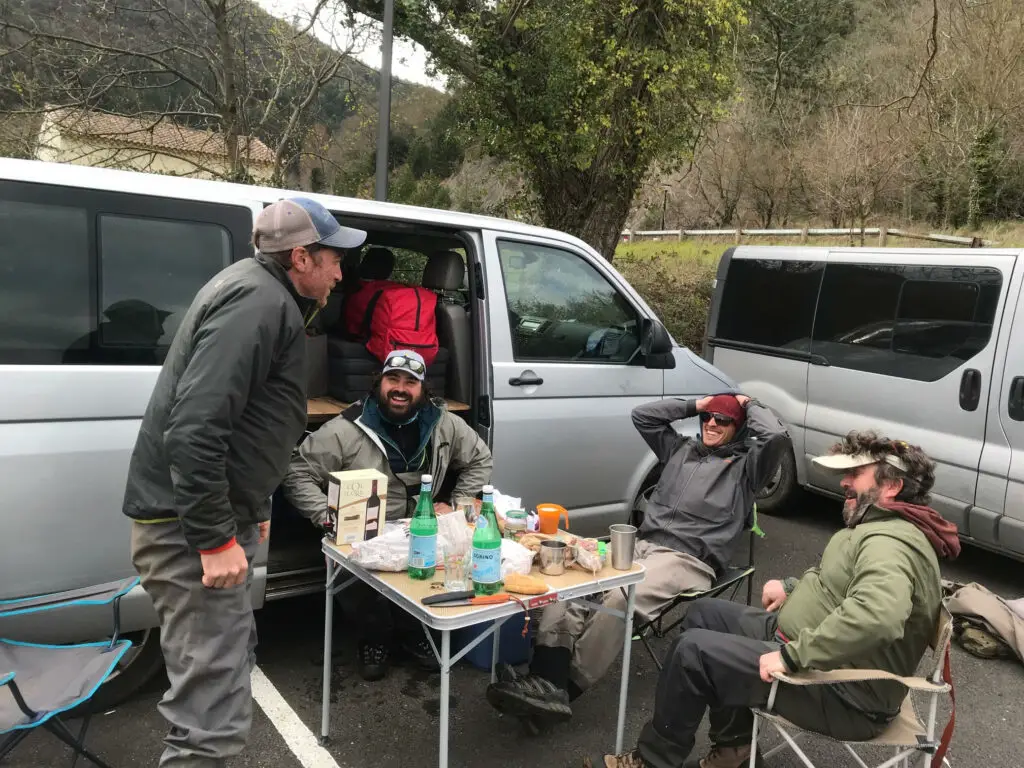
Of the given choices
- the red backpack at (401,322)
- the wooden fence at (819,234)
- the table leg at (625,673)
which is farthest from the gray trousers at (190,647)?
the wooden fence at (819,234)

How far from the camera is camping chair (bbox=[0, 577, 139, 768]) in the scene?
84.4 inches

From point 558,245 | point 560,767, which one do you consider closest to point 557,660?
point 560,767

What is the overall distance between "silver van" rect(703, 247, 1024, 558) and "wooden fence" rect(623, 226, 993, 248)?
11733 millimetres

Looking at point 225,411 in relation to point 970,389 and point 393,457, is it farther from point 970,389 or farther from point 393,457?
point 970,389

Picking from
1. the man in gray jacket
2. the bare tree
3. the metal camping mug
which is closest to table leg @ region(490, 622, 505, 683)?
the man in gray jacket

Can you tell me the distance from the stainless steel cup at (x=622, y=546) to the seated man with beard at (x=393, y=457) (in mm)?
895

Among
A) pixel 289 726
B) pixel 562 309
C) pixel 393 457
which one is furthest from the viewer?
pixel 562 309

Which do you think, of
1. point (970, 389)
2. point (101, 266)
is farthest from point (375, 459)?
point (970, 389)

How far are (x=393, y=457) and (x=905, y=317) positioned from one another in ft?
11.9

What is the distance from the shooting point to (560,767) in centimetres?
280

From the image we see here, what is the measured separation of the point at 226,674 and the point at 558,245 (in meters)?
2.70

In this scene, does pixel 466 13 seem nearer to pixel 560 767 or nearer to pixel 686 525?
pixel 686 525

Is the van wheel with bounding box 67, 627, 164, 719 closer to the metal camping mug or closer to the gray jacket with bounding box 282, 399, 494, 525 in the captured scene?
the gray jacket with bounding box 282, 399, 494, 525

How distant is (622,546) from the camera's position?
2713mm
